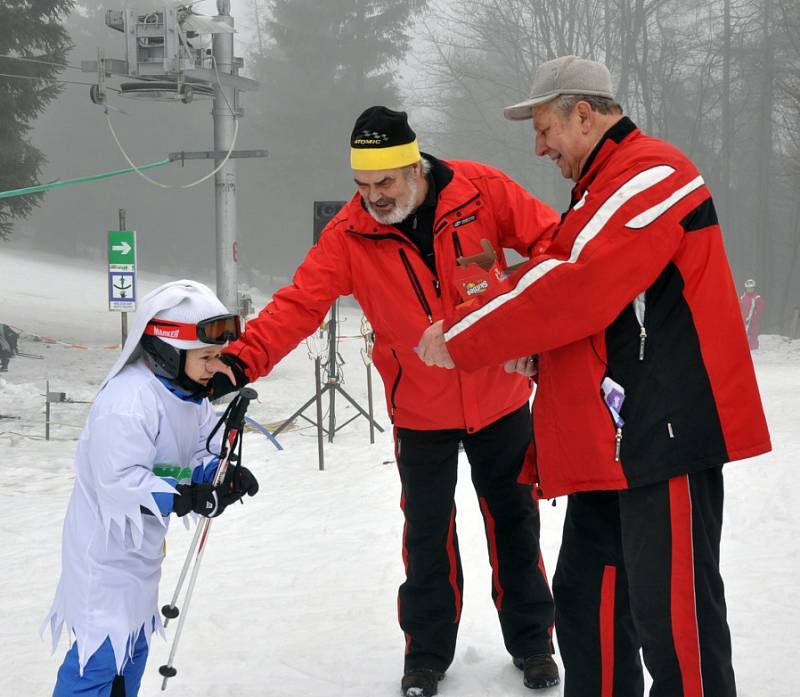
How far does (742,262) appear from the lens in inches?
1563

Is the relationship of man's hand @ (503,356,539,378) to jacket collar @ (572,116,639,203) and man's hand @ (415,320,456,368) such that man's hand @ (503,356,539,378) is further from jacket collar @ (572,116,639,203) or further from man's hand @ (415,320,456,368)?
jacket collar @ (572,116,639,203)

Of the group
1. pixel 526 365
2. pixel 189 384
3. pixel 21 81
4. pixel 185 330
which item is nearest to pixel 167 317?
pixel 185 330

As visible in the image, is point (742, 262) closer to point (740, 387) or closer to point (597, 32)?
point (597, 32)

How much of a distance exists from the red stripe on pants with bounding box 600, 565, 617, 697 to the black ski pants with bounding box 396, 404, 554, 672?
82 cm

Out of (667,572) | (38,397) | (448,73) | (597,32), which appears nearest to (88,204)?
(448,73)

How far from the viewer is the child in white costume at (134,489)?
2.62 metres

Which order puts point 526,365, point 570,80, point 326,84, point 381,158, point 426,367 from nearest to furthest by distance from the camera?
point 570,80 < point 526,365 < point 381,158 < point 426,367 < point 326,84

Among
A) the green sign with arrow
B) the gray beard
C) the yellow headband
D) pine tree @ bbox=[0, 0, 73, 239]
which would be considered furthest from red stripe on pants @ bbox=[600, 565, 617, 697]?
pine tree @ bbox=[0, 0, 73, 239]

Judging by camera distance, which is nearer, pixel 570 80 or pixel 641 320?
pixel 641 320

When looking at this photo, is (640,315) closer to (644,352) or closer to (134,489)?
(644,352)

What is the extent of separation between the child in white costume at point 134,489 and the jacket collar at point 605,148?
1.21 m

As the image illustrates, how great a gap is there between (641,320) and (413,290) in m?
1.10

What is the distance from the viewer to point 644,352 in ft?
7.52

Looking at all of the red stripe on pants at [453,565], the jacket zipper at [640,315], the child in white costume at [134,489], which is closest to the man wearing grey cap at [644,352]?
the jacket zipper at [640,315]
